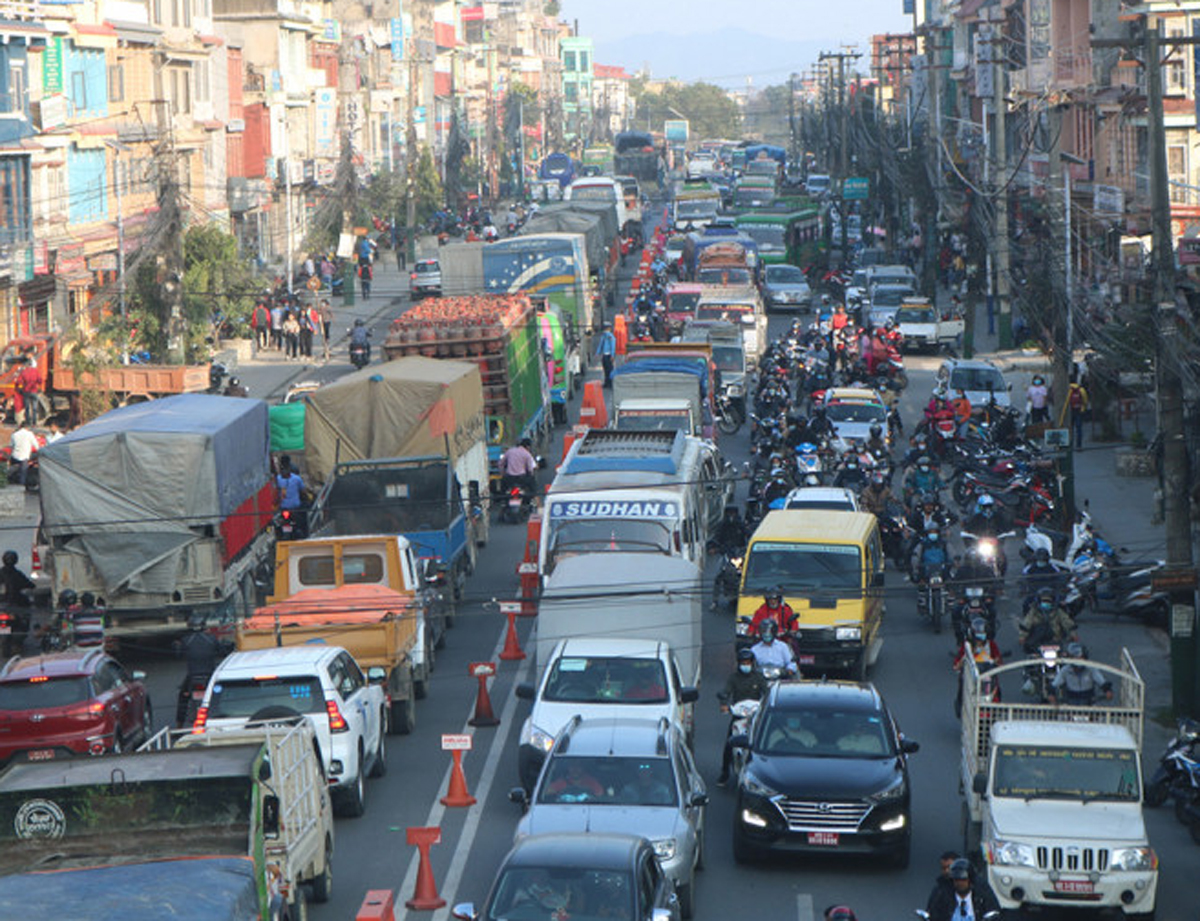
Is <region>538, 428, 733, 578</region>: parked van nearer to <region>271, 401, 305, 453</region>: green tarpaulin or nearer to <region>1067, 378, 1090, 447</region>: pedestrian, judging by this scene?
<region>271, 401, 305, 453</region>: green tarpaulin

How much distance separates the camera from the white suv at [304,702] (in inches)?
751

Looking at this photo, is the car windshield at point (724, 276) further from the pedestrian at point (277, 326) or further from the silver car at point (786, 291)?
the pedestrian at point (277, 326)

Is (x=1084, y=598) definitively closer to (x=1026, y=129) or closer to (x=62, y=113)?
(x=62, y=113)

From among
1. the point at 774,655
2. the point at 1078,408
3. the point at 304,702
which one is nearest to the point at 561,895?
the point at 304,702

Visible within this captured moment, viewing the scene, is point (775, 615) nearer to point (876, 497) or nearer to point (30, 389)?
point (876, 497)

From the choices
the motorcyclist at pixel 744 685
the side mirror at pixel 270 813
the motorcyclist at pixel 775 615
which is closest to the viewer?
the side mirror at pixel 270 813

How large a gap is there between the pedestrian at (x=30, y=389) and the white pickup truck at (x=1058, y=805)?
27.7 metres

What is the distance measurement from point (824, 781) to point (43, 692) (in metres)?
8.34

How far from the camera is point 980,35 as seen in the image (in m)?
75.0

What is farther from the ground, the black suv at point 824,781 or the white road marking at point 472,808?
the black suv at point 824,781

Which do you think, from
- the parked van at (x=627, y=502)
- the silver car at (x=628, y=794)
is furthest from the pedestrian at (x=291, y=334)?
the silver car at (x=628, y=794)

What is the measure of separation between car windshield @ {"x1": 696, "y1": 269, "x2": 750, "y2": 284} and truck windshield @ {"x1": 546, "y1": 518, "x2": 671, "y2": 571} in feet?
116

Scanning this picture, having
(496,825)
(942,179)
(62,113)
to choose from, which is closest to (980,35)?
(942,179)

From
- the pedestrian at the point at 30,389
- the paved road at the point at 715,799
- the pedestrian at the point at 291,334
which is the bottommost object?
the paved road at the point at 715,799
